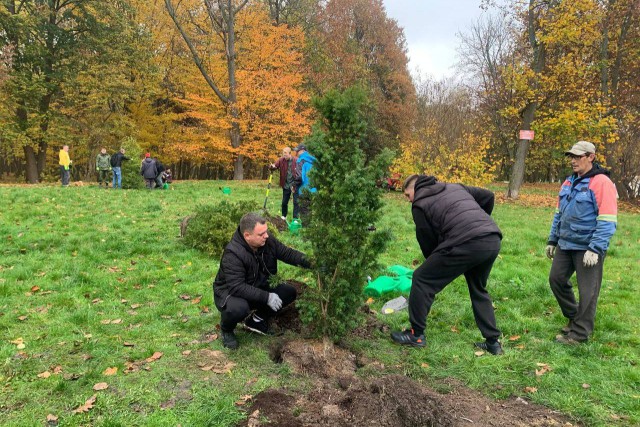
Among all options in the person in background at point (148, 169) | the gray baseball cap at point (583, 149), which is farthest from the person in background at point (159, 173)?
the gray baseball cap at point (583, 149)

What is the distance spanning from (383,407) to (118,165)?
15.6m

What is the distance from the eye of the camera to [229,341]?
13.4 ft

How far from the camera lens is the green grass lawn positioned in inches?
128

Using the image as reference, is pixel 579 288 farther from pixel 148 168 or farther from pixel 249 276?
pixel 148 168

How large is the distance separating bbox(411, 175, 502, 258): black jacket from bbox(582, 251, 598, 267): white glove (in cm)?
96

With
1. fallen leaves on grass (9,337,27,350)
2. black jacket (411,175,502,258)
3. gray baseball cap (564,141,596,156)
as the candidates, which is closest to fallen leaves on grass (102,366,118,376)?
fallen leaves on grass (9,337,27,350)

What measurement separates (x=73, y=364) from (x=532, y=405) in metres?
3.90

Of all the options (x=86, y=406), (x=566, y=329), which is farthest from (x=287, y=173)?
(x=86, y=406)

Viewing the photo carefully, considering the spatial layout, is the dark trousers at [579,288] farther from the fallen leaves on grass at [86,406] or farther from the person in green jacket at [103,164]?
the person in green jacket at [103,164]

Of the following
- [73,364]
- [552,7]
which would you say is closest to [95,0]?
[552,7]

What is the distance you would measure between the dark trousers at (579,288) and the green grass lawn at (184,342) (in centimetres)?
24

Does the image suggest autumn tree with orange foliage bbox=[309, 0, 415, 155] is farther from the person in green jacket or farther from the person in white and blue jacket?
the person in white and blue jacket

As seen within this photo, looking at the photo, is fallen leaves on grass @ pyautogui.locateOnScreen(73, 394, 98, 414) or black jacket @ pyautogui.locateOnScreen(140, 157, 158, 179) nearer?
fallen leaves on grass @ pyautogui.locateOnScreen(73, 394, 98, 414)

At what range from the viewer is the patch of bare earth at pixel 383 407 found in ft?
9.50
